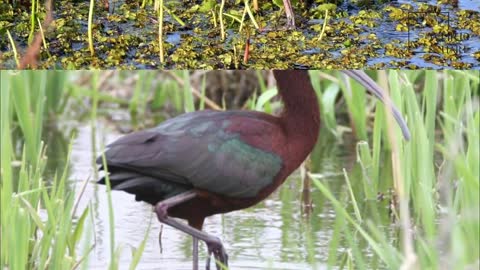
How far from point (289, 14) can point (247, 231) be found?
780 mm

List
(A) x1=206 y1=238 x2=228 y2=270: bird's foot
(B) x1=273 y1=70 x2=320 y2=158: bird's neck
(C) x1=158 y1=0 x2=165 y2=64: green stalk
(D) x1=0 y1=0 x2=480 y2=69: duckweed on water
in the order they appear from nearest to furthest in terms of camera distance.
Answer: (A) x1=206 y1=238 x2=228 y2=270: bird's foot, (B) x1=273 y1=70 x2=320 y2=158: bird's neck, (C) x1=158 y1=0 x2=165 y2=64: green stalk, (D) x1=0 y1=0 x2=480 y2=69: duckweed on water

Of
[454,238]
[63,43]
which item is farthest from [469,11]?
[454,238]

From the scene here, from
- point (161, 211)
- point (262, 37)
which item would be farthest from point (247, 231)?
point (161, 211)

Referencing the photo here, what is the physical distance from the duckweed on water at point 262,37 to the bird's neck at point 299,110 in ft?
0.69

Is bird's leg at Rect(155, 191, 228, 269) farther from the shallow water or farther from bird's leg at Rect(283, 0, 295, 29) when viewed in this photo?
bird's leg at Rect(283, 0, 295, 29)

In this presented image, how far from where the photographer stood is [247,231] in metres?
3.82

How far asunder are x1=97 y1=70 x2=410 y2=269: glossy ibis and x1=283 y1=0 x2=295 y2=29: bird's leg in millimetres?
522

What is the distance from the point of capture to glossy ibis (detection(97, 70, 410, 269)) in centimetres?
308

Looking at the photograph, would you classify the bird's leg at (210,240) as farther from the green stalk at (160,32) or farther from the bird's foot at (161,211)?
the green stalk at (160,32)

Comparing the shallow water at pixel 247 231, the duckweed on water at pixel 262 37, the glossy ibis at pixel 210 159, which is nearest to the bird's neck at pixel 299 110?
the glossy ibis at pixel 210 159

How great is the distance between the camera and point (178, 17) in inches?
150

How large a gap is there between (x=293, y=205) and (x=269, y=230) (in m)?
0.39

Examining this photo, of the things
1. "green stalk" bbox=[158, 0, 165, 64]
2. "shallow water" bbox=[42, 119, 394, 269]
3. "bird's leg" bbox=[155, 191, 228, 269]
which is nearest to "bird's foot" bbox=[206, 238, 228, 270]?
"bird's leg" bbox=[155, 191, 228, 269]

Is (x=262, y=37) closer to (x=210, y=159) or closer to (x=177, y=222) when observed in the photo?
(x=210, y=159)
